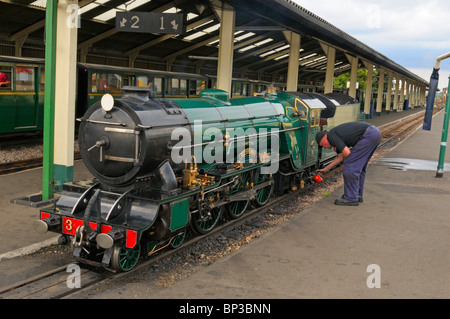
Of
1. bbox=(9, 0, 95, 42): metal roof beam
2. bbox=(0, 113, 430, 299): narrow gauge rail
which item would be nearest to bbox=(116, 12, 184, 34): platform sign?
bbox=(0, 113, 430, 299): narrow gauge rail

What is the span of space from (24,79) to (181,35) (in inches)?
388

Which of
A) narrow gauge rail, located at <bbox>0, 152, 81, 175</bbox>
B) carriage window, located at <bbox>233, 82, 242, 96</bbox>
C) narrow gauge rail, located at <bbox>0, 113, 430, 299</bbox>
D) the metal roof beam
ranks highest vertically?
the metal roof beam

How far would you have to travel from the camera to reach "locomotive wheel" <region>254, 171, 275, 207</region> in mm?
8617

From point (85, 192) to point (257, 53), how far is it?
74.5 ft

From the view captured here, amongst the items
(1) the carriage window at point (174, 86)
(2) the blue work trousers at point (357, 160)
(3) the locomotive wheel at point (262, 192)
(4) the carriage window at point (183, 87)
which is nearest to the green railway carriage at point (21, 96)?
(1) the carriage window at point (174, 86)

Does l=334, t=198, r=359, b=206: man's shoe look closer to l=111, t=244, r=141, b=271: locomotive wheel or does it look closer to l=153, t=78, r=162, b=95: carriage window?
l=111, t=244, r=141, b=271: locomotive wheel

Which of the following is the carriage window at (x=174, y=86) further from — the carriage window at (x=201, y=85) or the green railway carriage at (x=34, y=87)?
the carriage window at (x=201, y=85)

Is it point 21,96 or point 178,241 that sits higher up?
point 21,96

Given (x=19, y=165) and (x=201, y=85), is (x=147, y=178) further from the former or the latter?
(x=201, y=85)

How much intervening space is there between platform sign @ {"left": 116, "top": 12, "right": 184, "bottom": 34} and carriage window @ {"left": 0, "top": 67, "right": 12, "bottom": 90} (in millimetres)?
6266

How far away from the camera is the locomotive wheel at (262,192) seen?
8.62 m

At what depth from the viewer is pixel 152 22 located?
7.55m

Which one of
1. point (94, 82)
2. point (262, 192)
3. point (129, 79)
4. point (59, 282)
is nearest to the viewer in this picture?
point (59, 282)

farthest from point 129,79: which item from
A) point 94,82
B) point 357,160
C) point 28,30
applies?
point 357,160
